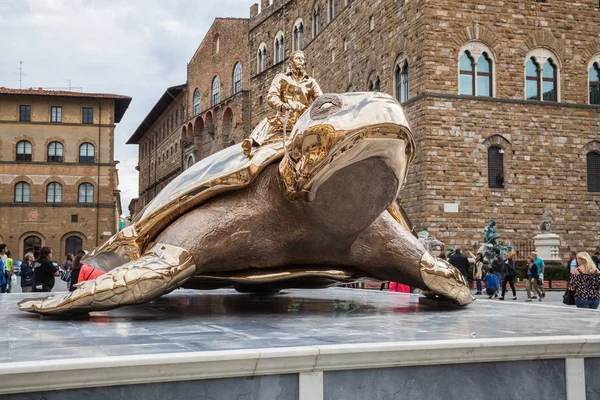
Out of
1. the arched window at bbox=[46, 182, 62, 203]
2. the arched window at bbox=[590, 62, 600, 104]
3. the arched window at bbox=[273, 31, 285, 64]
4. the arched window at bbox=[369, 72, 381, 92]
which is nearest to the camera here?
the arched window at bbox=[590, 62, 600, 104]

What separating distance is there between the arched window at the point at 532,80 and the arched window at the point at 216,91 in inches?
1048

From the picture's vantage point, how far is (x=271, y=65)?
38469 mm

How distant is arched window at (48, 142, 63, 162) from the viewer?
149 feet

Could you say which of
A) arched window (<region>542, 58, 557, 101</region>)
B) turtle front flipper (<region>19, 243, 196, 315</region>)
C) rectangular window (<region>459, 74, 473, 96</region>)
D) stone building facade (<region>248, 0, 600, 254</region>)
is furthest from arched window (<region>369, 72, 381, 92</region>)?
turtle front flipper (<region>19, 243, 196, 315</region>)

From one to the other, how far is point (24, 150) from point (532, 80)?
35.1m

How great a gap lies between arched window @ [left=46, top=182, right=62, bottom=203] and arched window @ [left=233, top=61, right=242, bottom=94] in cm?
1378

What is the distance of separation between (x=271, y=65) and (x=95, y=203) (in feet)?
52.4

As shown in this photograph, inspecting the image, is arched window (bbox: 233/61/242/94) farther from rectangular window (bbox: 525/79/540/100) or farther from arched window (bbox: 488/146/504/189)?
arched window (bbox: 488/146/504/189)

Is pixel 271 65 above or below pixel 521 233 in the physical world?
above

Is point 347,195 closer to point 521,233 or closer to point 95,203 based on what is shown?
point 521,233

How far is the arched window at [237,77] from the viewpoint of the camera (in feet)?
140

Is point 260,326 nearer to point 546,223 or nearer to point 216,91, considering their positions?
point 546,223

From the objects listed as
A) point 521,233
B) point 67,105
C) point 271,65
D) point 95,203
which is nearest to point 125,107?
point 67,105

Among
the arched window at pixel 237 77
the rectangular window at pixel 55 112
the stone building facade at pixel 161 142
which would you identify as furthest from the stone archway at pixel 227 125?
the rectangular window at pixel 55 112
